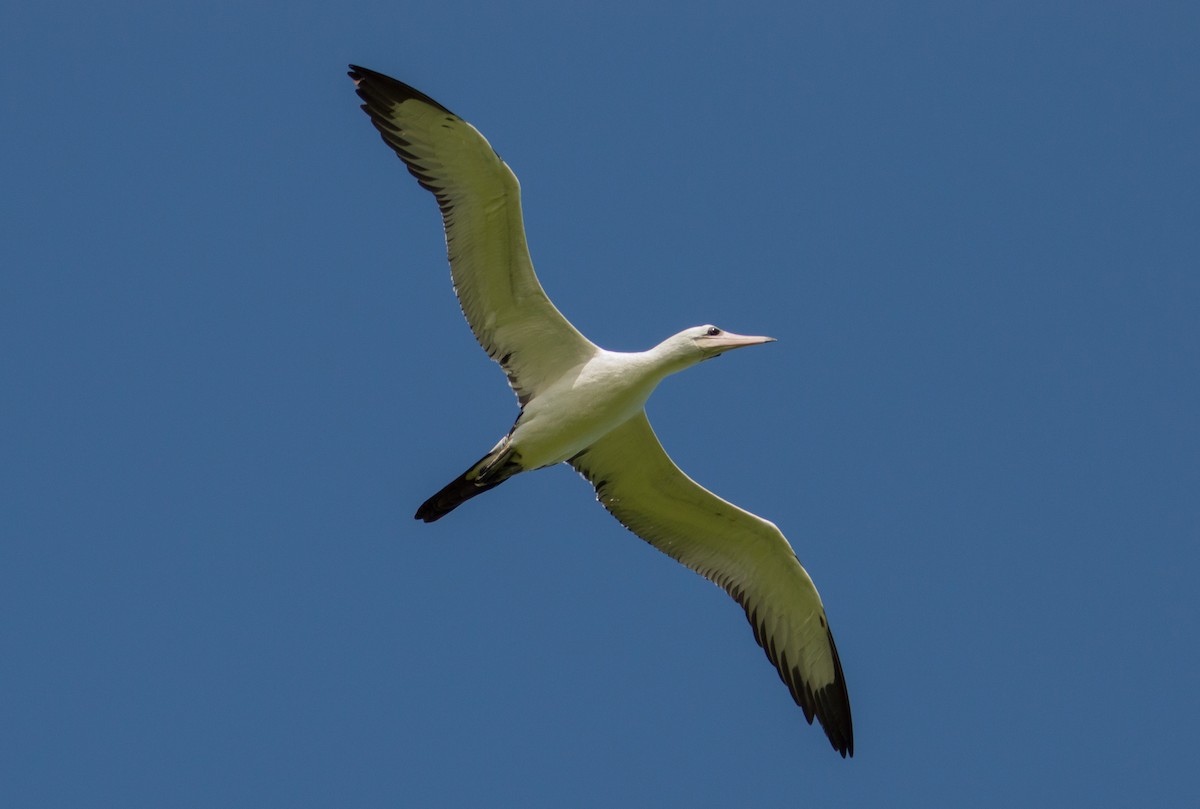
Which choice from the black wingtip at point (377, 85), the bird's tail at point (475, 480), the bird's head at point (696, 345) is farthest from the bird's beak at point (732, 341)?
the black wingtip at point (377, 85)

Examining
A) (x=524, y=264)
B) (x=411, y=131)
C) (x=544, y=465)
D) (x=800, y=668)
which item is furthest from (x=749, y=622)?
(x=411, y=131)

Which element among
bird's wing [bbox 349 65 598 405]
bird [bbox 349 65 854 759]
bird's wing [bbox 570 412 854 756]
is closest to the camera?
bird's wing [bbox 349 65 598 405]

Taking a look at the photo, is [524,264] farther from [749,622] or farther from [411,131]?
[749,622]

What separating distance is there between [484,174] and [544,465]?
337 cm

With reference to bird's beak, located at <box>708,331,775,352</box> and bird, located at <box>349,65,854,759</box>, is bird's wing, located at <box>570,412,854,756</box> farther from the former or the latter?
bird's beak, located at <box>708,331,775,352</box>

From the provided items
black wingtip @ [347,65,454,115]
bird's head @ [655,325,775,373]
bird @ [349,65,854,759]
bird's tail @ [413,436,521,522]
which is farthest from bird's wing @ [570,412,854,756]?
black wingtip @ [347,65,454,115]

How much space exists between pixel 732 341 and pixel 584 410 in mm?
1770

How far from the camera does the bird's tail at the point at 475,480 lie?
1723 cm

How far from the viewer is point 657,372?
16.9m

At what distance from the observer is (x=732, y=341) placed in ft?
55.5

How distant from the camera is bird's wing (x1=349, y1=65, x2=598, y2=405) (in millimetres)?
16500

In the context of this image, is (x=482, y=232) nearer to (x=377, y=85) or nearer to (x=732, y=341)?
(x=377, y=85)

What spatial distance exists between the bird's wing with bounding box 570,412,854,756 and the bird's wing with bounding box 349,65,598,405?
140 centimetres

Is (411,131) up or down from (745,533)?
up
